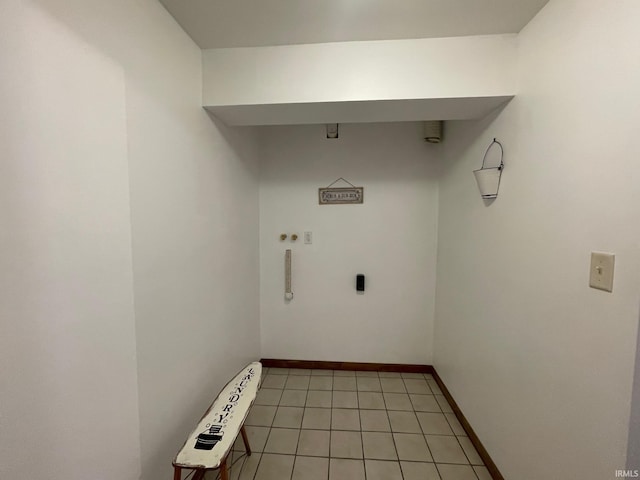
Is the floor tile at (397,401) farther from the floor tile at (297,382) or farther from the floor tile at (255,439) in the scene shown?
the floor tile at (255,439)

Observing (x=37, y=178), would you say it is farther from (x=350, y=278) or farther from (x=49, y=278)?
(x=350, y=278)

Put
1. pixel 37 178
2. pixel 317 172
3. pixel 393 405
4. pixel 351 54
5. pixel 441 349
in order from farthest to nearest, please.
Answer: pixel 317 172
pixel 441 349
pixel 393 405
pixel 351 54
pixel 37 178

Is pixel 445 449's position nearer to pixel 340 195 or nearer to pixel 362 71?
pixel 340 195

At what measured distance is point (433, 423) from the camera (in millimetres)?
1836

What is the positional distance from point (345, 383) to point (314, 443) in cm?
70

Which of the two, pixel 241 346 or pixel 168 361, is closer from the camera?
pixel 168 361

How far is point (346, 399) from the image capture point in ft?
6.82

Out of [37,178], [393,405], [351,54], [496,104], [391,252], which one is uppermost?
[351,54]

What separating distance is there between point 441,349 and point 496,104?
1.91 metres

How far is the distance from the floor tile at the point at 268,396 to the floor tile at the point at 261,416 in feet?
0.17

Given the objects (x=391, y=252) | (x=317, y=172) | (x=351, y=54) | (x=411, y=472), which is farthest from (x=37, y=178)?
(x=391, y=252)

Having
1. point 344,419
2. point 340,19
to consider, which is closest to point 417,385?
point 344,419

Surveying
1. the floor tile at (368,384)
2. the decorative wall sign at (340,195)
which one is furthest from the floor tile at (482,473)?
the decorative wall sign at (340,195)

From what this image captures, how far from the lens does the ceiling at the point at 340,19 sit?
1.15 m
